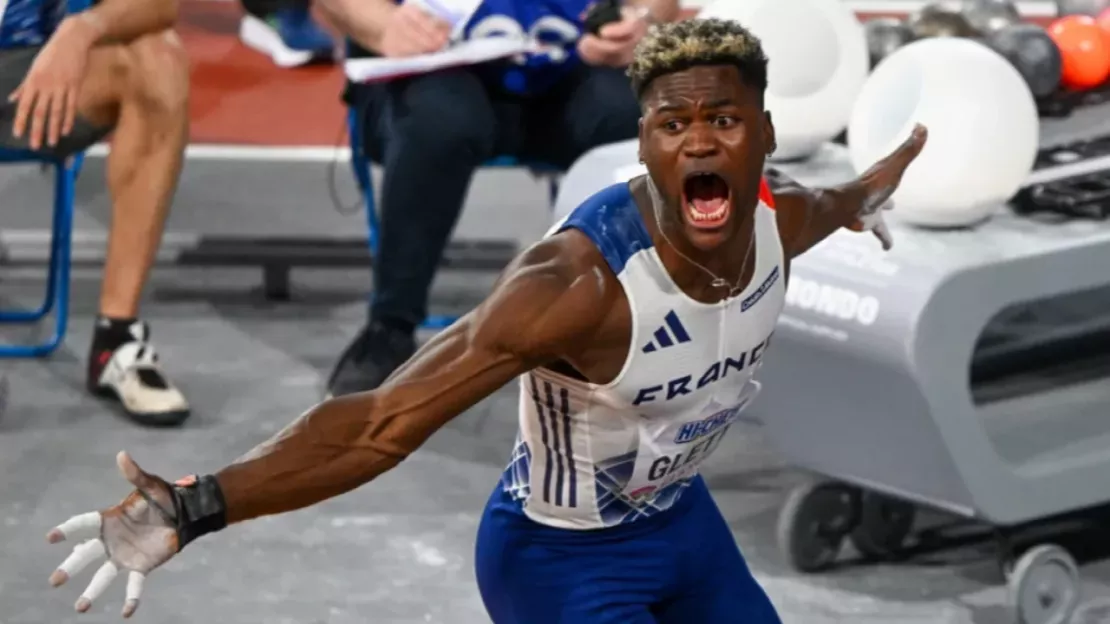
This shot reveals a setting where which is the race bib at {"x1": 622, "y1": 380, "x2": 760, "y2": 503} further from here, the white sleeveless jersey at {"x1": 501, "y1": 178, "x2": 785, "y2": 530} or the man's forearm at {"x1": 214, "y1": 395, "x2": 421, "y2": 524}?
the man's forearm at {"x1": 214, "y1": 395, "x2": 421, "y2": 524}

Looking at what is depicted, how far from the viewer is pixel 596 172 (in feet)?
11.1

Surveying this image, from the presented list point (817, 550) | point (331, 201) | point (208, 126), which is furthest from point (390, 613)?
point (208, 126)

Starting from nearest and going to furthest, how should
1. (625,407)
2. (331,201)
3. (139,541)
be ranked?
(139,541) → (625,407) → (331,201)

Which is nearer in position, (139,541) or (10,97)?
(139,541)

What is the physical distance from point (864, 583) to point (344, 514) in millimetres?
1004

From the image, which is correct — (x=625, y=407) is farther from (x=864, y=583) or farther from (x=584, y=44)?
(x=584, y=44)

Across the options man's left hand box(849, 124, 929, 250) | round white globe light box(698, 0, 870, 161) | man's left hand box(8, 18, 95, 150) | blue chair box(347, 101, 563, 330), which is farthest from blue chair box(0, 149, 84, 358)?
man's left hand box(849, 124, 929, 250)

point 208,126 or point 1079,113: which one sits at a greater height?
point 1079,113

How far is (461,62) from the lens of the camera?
3.82 meters

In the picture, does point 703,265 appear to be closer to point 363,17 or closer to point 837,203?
point 837,203

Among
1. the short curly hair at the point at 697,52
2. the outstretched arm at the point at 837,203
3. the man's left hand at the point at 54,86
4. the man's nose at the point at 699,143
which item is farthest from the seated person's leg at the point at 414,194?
the man's nose at the point at 699,143

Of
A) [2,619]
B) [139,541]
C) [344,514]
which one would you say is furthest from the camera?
[344,514]

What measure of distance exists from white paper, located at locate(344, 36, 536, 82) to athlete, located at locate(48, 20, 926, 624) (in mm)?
1582

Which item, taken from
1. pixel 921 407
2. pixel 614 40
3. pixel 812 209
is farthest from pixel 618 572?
pixel 614 40
